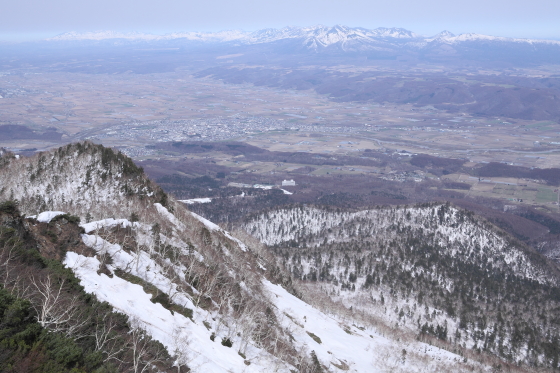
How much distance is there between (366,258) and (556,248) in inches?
3461

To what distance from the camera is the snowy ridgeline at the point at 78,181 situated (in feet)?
190

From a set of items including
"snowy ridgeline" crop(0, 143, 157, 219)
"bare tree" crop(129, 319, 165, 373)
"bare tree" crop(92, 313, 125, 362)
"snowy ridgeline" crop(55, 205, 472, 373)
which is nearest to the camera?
"bare tree" crop(92, 313, 125, 362)

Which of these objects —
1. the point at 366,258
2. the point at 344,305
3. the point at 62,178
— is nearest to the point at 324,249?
the point at 366,258

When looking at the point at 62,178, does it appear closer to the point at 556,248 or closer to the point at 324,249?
the point at 324,249

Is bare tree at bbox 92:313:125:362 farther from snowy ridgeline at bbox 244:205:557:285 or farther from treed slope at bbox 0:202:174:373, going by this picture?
snowy ridgeline at bbox 244:205:557:285

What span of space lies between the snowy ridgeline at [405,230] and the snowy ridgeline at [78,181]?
199 feet

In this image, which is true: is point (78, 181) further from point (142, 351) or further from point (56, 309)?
point (142, 351)

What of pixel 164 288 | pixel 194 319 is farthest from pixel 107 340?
pixel 164 288

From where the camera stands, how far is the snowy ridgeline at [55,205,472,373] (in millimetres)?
28672

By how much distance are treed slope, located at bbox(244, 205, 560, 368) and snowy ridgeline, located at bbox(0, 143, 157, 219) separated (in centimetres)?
4246

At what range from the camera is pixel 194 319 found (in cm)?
3284

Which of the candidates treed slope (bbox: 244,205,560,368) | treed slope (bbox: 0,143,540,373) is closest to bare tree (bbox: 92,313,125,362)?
treed slope (bbox: 0,143,540,373)

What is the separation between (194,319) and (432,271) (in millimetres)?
73809

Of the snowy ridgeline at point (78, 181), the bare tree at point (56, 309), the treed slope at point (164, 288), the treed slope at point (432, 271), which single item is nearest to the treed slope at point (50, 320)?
the bare tree at point (56, 309)
